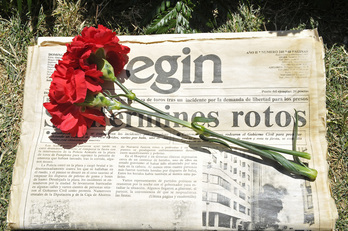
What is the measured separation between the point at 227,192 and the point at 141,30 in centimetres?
58

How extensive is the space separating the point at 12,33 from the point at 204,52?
653 millimetres

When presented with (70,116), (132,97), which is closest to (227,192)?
(132,97)

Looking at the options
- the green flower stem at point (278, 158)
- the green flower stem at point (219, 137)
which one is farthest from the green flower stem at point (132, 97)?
the green flower stem at point (278, 158)

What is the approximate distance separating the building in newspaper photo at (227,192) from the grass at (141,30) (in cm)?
29

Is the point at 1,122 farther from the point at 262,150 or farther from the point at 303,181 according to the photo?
the point at 303,181

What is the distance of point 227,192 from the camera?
2.91 feet

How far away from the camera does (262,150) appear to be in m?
0.88

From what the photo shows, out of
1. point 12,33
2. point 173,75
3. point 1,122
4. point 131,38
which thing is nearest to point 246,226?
point 173,75

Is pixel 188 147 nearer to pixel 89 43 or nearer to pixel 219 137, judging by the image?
pixel 219 137

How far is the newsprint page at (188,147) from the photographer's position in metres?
0.88

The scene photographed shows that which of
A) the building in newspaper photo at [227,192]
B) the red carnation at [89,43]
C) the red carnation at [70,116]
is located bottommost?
the building in newspaper photo at [227,192]

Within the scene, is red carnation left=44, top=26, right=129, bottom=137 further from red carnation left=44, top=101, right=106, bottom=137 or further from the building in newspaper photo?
the building in newspaper photo

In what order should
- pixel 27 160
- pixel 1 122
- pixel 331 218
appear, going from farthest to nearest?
pixel 1 122 → pixel 27 160 → pixel 331 218

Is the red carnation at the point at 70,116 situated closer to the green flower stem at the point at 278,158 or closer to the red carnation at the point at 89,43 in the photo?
the red carnation at the point at 89,43
